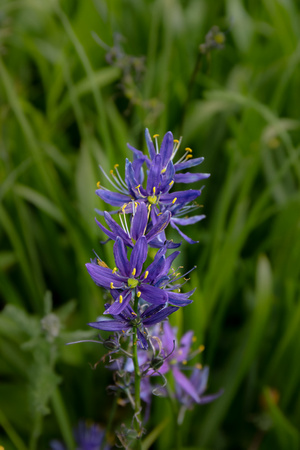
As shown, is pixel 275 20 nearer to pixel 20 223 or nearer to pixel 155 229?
pixel 20 223

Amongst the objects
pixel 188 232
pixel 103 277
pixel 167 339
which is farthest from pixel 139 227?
pixel 188 232

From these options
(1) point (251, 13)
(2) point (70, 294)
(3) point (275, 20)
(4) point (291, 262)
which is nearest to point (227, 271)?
(4) point (291, 262)

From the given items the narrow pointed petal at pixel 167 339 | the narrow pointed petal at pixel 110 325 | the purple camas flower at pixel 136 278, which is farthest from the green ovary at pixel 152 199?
the narrow pointed petal at pixel 167 339

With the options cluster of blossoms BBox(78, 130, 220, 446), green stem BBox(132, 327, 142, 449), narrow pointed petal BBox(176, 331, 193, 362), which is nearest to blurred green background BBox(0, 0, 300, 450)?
narrow pointed petal BBox(176, 331, 193, 362)

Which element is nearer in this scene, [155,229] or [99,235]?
[155,229]

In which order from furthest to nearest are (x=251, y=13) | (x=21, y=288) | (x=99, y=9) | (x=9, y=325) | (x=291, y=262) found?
(x=251, y=13)
(x=99, y=9)
(x=21, y=288)
(x=291, y=262)
(x=9, y=325)

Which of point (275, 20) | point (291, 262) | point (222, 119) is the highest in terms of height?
point (275, 20)

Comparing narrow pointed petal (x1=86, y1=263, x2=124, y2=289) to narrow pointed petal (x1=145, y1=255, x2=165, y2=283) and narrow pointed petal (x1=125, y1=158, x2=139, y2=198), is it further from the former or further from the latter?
narrow pointed petal (x1=125, y1=158, x2=139, y2=198)

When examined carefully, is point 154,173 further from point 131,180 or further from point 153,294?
point 153,294
